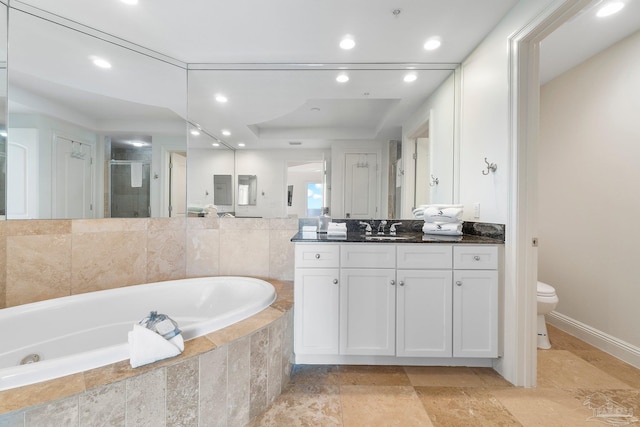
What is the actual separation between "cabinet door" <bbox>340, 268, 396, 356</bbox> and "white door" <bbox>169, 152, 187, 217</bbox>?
1.57 m

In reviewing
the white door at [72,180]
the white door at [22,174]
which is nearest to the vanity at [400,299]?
the white door at [72,180]

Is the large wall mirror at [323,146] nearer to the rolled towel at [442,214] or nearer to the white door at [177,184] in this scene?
the white door at [177,184]

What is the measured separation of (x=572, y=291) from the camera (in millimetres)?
2283

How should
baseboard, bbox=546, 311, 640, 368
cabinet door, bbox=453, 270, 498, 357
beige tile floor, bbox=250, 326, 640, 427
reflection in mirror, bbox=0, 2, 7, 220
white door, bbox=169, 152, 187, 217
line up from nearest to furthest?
beige tile floor, bbox=250, 326, 640, 427 → reflection in mirror, bbox=0, 2, 7, 220 → cabinet door, bbox=453, 270, 498, 357 → baseboard, bbox=546, 311, 640, 368 → white door, bbox=169, 152, 187, 217

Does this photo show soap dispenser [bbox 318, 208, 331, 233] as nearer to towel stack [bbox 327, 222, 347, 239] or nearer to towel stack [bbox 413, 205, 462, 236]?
towel stack [bbox 327, 222, 347, 239]

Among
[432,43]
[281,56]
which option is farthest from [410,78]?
[281,56]

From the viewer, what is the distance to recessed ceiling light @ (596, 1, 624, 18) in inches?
63.4

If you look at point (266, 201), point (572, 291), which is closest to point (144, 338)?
point (266, 201)

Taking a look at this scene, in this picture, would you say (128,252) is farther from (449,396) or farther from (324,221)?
(449,396)

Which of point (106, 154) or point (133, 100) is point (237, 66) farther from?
point (106, 154)

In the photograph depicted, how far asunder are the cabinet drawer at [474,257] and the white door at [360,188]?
773 millimetres

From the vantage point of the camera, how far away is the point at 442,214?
199 centimetres

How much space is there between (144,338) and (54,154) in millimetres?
1602

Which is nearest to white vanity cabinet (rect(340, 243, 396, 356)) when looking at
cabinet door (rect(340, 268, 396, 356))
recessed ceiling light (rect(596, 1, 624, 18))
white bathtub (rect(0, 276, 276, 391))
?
cabinet door (rect(340, 268, 396, 356))
